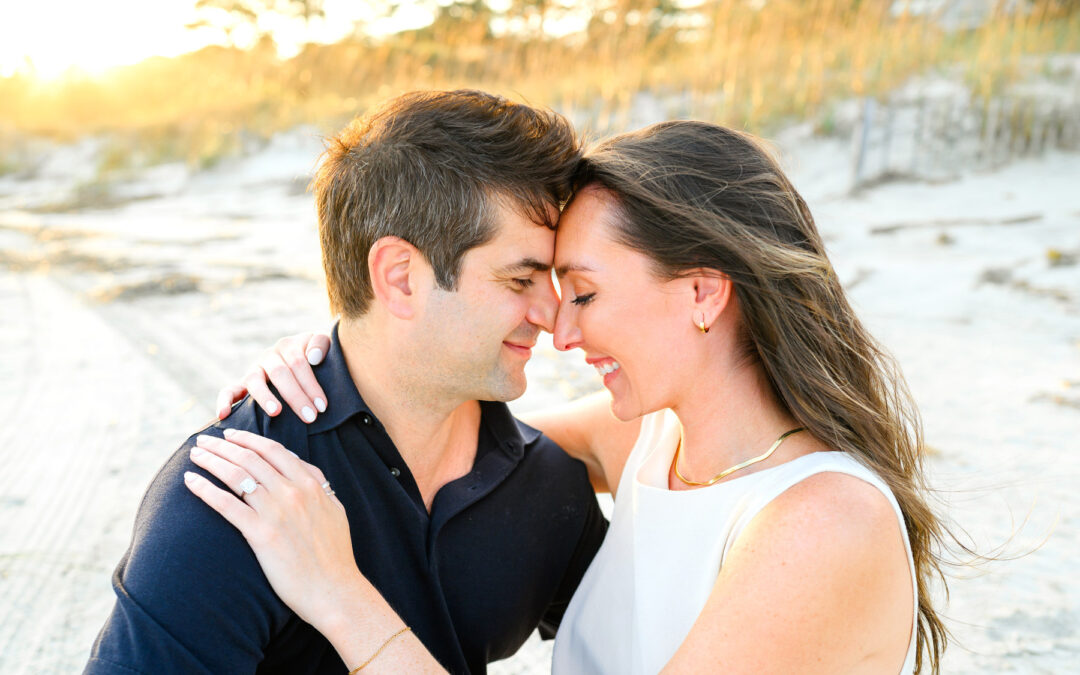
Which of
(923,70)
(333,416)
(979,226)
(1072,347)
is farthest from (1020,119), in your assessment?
(333,416)

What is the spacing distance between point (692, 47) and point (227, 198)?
711cm

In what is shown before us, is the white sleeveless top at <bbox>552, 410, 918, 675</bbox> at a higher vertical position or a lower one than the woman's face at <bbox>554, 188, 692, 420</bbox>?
lower

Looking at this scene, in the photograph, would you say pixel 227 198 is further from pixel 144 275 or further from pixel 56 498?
pixel 56 498

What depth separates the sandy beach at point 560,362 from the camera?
3.35 metres

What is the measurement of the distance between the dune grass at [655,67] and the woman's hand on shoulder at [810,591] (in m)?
4.75

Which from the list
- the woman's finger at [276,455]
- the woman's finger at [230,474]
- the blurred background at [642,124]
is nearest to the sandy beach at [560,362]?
the blurred background at [642,124]

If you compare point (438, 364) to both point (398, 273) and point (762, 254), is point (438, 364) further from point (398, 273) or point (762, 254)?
point (762, 254)

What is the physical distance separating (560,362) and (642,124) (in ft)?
19.9

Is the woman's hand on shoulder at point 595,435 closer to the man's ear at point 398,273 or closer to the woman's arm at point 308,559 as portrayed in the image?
the man's ear at point 398,273

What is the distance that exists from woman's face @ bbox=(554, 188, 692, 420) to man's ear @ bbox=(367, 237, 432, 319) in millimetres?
399

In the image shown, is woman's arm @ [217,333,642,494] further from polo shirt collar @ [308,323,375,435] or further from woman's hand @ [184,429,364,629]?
woman's hand @ [184,429,364,629]

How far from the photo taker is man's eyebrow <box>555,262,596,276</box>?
2.28m

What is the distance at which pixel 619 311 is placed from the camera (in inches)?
88.4

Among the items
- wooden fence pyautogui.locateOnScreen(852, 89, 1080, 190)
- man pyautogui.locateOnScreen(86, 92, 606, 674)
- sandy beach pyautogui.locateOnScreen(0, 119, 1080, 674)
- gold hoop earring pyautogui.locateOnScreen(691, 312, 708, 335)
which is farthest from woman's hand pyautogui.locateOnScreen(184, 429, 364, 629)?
wooden fence pyautogui.locateOnScreen(852, 89, 1080, 190)
